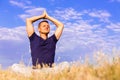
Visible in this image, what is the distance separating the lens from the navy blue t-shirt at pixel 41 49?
11.4 metres

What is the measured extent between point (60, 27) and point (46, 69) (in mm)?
3089

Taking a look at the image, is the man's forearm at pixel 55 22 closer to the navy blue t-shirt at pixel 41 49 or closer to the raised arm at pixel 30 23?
the raised arm at pixel 30 23

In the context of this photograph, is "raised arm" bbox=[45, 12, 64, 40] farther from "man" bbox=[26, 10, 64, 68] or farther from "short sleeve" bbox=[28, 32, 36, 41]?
"short sleeve" bbox=[28, 32, 36, 41]

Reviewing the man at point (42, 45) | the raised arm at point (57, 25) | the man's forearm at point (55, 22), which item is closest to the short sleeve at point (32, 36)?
the man at point (42, 45)

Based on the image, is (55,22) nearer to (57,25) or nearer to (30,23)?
(57,25)

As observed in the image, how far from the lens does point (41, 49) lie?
1150 cm

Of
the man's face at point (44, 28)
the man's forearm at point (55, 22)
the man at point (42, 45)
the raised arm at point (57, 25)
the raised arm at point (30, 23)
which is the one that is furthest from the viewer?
the man's forearm at point (55, 22)

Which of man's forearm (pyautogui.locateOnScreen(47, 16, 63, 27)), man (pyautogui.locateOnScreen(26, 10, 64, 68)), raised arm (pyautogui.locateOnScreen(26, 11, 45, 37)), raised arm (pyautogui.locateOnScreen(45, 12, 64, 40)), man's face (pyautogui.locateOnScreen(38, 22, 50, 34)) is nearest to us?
man's face (pyautogui.locateOnScreen(38, 22, 50, 34))

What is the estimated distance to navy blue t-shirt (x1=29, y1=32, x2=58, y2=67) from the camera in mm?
11398

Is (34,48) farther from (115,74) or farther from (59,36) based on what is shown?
(115,74)

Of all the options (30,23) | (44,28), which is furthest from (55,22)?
(44,28)

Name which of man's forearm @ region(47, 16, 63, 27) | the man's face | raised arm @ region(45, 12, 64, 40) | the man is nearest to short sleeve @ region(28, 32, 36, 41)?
the man

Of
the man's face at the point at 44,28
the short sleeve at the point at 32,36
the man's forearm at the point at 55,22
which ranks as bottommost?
the short sleeve at the point at 32,36

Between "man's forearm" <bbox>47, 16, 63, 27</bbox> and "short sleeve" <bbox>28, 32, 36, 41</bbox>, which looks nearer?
"short sleeve" <bbox>28, 32, 36, 41</bbox>
